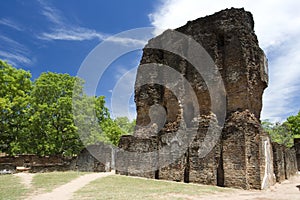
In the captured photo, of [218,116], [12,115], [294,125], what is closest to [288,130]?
[294,125]

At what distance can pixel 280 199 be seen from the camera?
32.7 feet

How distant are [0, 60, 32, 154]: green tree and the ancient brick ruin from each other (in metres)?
8.83

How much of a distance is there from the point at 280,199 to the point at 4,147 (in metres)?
19.8

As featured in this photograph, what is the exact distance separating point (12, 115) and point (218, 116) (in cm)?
1518

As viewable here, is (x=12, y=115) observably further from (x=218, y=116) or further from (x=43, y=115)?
(x=218, y=116)

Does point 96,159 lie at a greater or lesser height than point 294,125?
lesser

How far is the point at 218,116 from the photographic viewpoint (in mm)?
15227

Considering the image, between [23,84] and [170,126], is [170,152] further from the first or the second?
[23,84]

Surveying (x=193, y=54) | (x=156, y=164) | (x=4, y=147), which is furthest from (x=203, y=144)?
(x=4, y=147)

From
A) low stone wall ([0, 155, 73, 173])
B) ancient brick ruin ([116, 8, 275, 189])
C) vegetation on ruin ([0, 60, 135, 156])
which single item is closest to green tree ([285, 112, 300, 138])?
vegetation on ruin ([0, 60, 135, 156])

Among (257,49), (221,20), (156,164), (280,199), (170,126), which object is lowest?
(280,199)

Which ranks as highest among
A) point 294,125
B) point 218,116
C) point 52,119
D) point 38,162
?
point 294,125

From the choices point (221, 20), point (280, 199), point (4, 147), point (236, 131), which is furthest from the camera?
point (4, 147)

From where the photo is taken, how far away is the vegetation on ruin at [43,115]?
71.1 ft
